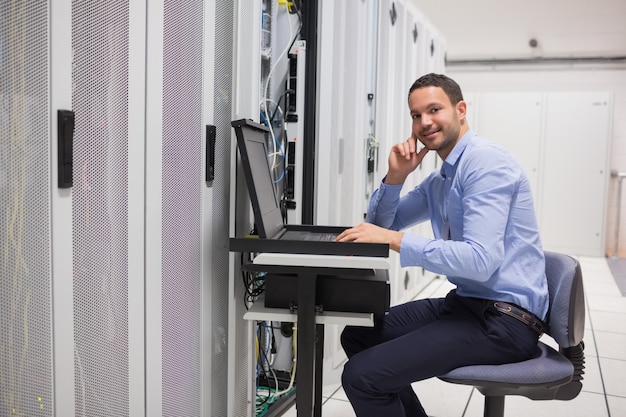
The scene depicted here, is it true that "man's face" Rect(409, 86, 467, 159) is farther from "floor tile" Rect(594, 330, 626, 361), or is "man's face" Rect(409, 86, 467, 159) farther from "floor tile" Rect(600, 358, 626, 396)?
"floor tile" Rect(594, 330, 626, 361)

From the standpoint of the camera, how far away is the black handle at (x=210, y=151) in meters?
1.74

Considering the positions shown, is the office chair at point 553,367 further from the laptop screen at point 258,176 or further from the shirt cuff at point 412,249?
the laptop screen at point 258,176

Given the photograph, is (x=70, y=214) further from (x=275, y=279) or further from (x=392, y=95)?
(x=392, y=95)

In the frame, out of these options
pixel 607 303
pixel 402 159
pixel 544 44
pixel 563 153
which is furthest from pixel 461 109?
pixel 544 44

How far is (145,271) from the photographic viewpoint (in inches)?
60.1

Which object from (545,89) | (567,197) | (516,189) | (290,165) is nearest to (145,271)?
(516,189)

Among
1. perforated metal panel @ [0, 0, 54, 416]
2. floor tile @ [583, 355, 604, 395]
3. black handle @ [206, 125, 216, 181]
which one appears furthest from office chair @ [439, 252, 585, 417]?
floor tile @ [583, 355, 604, 395]

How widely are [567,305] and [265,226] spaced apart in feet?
3.09

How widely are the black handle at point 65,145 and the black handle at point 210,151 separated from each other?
551 millimetres

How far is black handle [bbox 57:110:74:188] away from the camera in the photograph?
120cm

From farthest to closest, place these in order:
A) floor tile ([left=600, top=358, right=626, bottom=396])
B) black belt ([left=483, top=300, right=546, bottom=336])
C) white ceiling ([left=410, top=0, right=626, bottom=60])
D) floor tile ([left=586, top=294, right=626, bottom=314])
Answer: white ceiling ([left=410, top=0, right=626, bottom=60]) < floor tile ([left=586, top=294, right=626, bottom=314]) < floor tile ([left=600, top=358, right=626, bottom=396]) < black belt ([left=483, top=300, right=546, bottom=336])

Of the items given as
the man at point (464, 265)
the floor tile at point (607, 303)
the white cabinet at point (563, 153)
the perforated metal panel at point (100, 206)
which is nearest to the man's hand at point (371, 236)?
the man at point (464, 265)

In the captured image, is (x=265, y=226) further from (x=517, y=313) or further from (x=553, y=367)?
(x=553, y=367)

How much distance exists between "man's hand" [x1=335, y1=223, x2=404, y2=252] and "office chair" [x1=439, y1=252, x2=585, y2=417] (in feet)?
1.38
